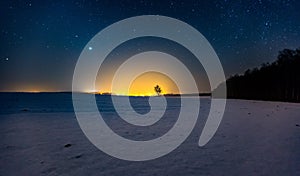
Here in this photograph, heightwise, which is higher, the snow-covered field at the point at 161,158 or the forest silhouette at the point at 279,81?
the forest silhouette at the point at 279,81

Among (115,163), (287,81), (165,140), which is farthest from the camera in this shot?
(287,81)

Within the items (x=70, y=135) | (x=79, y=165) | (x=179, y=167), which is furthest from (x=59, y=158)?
(x=179, y=167)

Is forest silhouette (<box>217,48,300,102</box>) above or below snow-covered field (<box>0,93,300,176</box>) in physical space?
Result: above

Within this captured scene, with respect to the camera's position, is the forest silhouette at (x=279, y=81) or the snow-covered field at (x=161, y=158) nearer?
the snow-covered field at (x=161, y=158)

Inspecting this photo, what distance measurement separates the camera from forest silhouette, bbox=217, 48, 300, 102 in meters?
40.2

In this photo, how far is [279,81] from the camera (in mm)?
44875

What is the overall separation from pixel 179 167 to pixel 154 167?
1.51 ft

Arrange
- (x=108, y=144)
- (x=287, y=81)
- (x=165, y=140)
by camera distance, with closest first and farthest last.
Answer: (x=108, y=144) → (x=165, y=140) → (x=287, y=81)

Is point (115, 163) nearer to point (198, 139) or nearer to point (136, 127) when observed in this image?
point (198, 139)

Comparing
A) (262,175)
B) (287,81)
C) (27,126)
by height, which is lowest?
(262,175)

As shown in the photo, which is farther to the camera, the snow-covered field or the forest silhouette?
the forest silhouette

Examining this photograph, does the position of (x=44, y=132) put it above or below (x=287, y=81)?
below

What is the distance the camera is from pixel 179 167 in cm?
377

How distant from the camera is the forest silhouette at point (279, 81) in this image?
40156 mm
